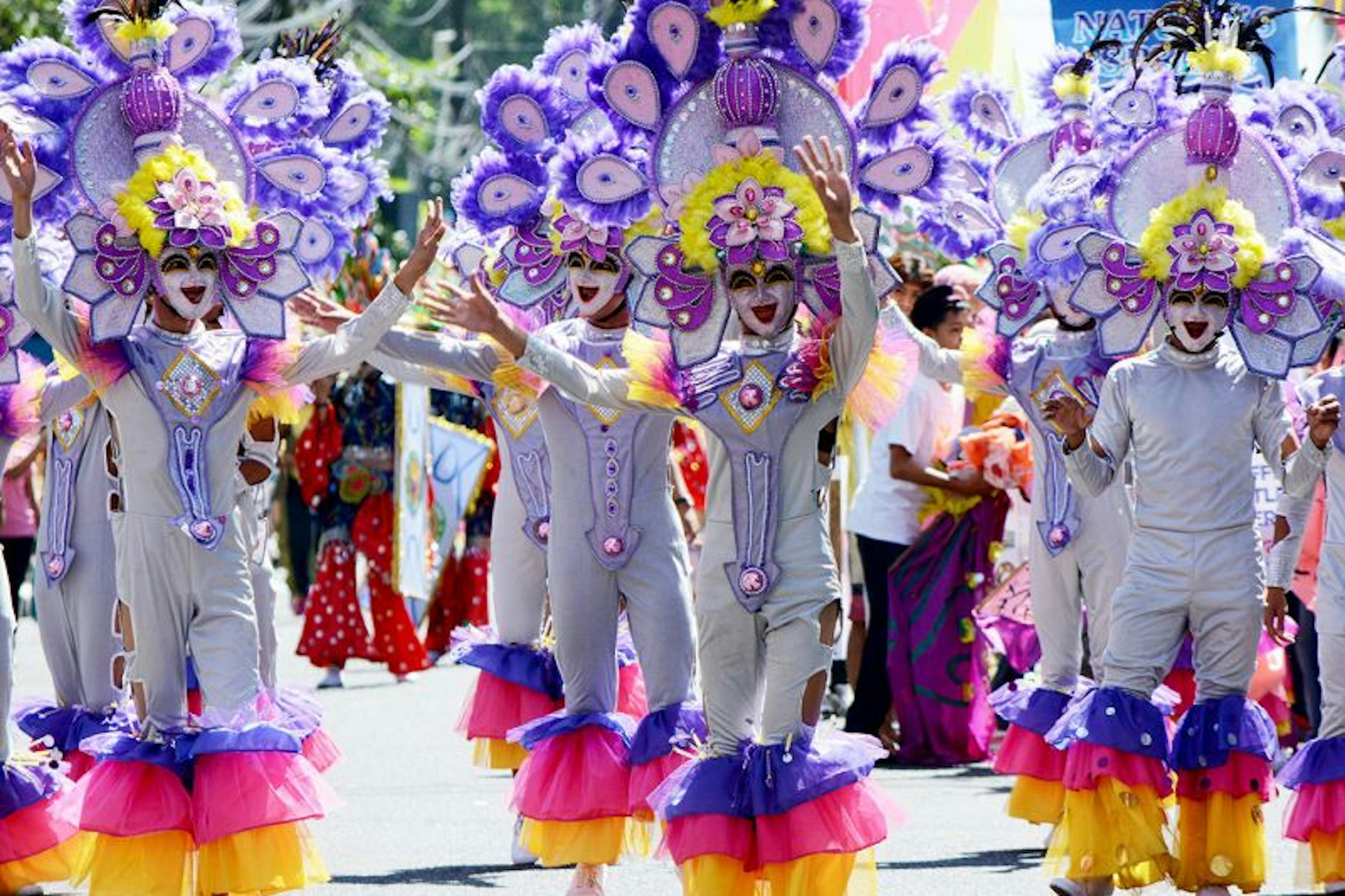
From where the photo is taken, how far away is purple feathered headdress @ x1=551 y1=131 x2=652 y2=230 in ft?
27.3

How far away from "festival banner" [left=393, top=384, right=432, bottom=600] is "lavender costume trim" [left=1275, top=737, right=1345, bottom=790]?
8067 mm

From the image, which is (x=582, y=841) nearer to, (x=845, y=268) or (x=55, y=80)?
(x=845, y=268)

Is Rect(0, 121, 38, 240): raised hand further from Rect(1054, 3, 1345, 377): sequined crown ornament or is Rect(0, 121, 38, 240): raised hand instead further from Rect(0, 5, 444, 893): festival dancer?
Rect(1054, 3, 1345, 377): sequined crown ornament

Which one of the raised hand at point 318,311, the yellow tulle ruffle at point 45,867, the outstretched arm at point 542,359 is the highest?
the raised hand at point 318,311

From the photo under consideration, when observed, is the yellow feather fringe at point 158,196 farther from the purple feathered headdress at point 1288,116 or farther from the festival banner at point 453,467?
the festival banner at point 453,467

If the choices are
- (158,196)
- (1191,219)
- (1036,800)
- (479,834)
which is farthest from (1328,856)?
(158,196)

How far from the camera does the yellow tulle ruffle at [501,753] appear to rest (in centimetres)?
1008

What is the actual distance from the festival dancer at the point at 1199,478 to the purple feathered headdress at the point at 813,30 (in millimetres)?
1148

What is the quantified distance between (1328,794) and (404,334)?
3147mm

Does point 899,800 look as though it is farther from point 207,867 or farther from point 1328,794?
point 207,867

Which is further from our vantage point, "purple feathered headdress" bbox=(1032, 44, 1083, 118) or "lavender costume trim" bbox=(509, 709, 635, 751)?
"purple feathered headdress" bbox=(1032, 44, 1083, 118)

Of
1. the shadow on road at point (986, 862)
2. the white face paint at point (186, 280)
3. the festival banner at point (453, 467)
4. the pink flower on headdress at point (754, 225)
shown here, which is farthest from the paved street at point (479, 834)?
the festival banner at point (453, 467)

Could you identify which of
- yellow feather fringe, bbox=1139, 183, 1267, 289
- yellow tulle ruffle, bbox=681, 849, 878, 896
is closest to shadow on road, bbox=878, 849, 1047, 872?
yellow tulle ruffle, bbox=681, 849, 878, 896

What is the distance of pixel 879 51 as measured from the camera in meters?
14.3
